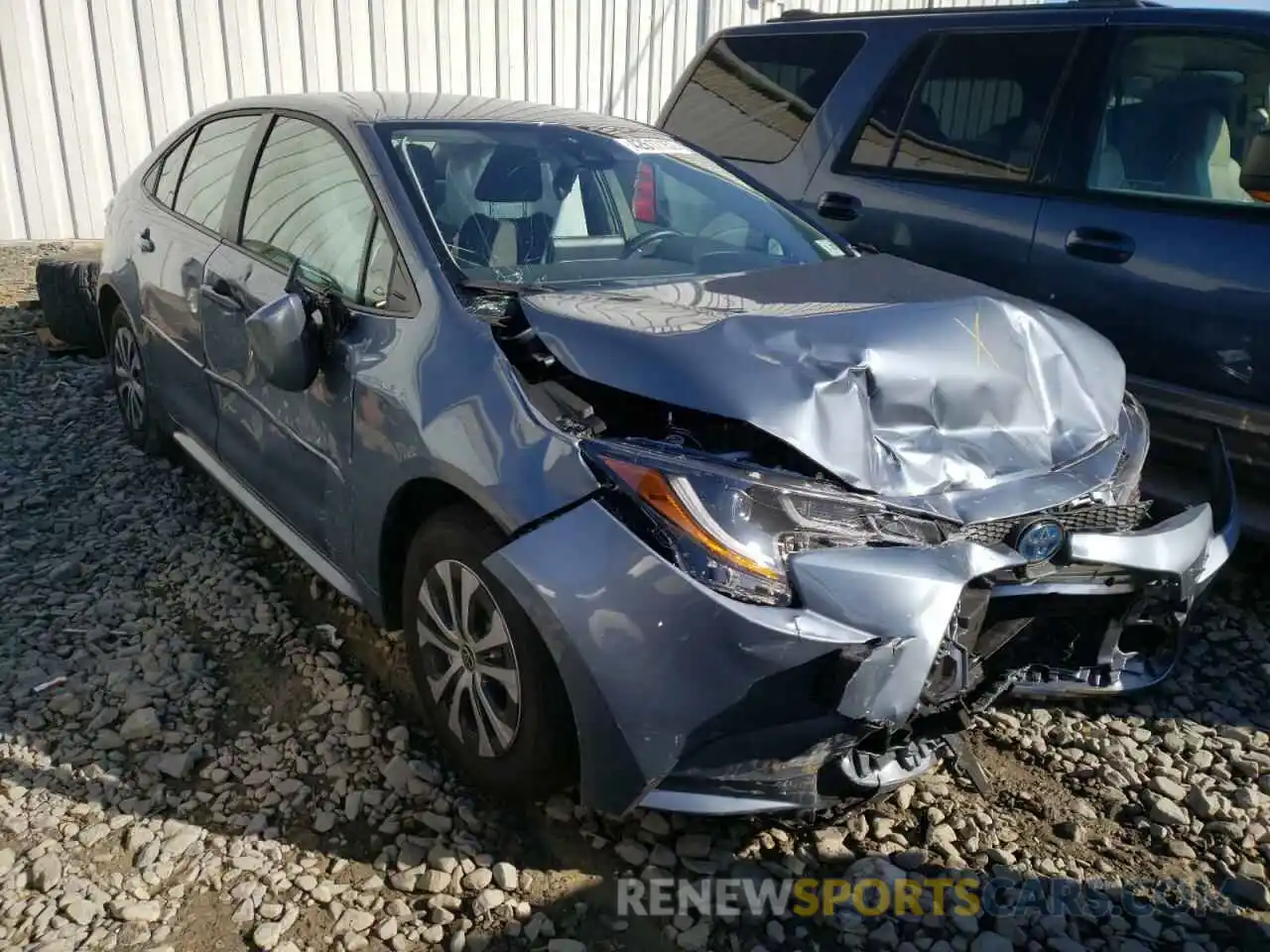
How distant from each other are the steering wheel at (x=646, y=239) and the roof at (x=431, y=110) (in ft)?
1.50

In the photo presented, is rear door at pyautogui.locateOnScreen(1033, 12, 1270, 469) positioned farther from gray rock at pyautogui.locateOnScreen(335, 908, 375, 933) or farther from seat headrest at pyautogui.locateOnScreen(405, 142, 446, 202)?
gray rock at pyautogui.locateOnScreen(335, 908, 375, 933)

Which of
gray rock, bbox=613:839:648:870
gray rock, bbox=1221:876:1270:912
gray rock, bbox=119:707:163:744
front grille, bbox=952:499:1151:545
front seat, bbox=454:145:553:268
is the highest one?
front seat, bbox=454:145:553:268

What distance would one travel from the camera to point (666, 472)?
2.03 metres

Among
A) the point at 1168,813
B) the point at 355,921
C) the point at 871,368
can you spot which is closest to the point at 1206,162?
the point at 871,368

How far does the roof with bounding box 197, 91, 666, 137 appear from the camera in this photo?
3.16m

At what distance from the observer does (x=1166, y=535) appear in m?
2.37

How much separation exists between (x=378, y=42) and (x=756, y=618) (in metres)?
8.02

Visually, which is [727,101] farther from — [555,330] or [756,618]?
[756,618]

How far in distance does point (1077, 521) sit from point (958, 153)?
2.31 m

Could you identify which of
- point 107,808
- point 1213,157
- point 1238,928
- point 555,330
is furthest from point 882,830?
point 1213,157

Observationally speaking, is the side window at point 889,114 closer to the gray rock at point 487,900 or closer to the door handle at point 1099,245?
the door handle at point 1099,245

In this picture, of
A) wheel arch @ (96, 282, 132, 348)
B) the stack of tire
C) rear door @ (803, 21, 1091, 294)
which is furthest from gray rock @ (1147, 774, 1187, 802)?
the stack of tire

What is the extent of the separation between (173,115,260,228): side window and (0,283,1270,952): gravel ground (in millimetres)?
1428

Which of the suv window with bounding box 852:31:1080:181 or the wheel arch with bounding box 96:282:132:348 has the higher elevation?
the suv window with bounding box 852:31:1080:181
